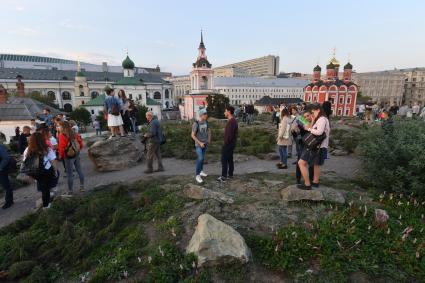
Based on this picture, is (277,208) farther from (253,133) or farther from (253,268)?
(253,133)

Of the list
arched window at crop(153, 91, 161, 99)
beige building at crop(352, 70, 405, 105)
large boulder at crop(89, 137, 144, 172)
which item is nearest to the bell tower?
arched window at crop(153, 91, 161, 99)

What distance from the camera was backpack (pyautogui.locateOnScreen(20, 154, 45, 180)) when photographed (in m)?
5.38

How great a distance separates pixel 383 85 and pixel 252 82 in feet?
188

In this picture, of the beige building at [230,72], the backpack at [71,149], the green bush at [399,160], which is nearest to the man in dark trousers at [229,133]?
the green bush at [399,160]

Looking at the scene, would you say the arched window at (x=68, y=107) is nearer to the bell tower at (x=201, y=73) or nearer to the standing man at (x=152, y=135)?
the bell tower at (x=201, y=73)

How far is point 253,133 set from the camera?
1455 cm

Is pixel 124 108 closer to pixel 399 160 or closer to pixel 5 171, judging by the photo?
pixel 5 171

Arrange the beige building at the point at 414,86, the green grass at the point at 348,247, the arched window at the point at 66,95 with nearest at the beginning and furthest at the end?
the green grass at the point at 348,247 < the arched window at the point at 66,95 < the beige building at the point at 414,86

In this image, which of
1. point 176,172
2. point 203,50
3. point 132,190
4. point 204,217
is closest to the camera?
point 204,217

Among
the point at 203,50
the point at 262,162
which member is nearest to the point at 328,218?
the point at 262,162

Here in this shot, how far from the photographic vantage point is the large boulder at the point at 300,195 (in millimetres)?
5107

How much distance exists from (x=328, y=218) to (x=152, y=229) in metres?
3.37

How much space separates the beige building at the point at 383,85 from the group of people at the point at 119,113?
117m

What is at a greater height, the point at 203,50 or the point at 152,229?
the point at 203,50
